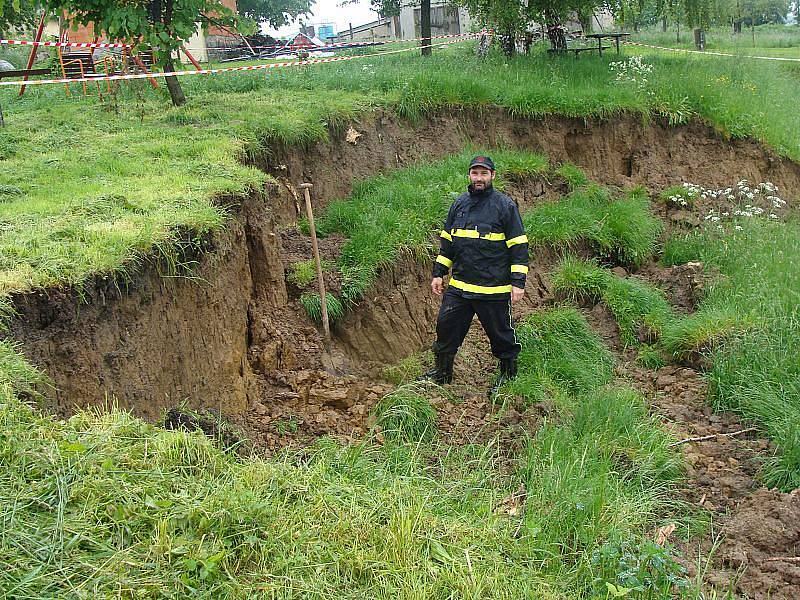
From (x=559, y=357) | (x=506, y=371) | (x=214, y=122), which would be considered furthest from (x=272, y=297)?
(x=214, y=122)

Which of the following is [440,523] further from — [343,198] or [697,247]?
[697,247]

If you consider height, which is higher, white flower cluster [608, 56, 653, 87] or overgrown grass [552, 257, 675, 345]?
white flower cluster [608, 56, 653, 87]

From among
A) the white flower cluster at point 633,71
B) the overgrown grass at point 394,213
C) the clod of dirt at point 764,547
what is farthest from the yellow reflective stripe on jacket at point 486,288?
the white flower cluster at point 633,71

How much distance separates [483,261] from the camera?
6695mm

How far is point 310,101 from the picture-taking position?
1041cm

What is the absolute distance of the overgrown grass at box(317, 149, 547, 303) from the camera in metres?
8.23

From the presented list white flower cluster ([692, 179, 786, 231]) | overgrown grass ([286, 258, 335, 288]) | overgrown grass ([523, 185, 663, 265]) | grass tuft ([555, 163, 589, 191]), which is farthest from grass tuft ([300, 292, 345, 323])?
white flower cluster ([692, 179, 786, 231])

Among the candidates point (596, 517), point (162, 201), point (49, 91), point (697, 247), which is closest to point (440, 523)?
point (596, 517)

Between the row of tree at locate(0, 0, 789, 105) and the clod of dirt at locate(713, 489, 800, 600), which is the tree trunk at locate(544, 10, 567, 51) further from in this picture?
the clod of dirt at locate(713, 489, 800, 600)

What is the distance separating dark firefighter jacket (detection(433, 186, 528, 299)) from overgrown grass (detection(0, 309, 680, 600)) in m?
1.93

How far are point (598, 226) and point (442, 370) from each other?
12.8 feet

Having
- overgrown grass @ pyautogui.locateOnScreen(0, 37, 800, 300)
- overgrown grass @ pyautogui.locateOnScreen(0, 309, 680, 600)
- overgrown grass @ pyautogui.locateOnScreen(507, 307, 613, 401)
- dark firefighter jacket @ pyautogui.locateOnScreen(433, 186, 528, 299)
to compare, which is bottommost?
overgrown grass @ pyautogui.locateOnScreen(507, 307, 613, 401)

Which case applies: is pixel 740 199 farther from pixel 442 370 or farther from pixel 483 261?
pixel 442 370

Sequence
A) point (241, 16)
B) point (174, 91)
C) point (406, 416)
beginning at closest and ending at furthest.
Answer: point (406, 416) → point (174, 91) → point (241, 16)
